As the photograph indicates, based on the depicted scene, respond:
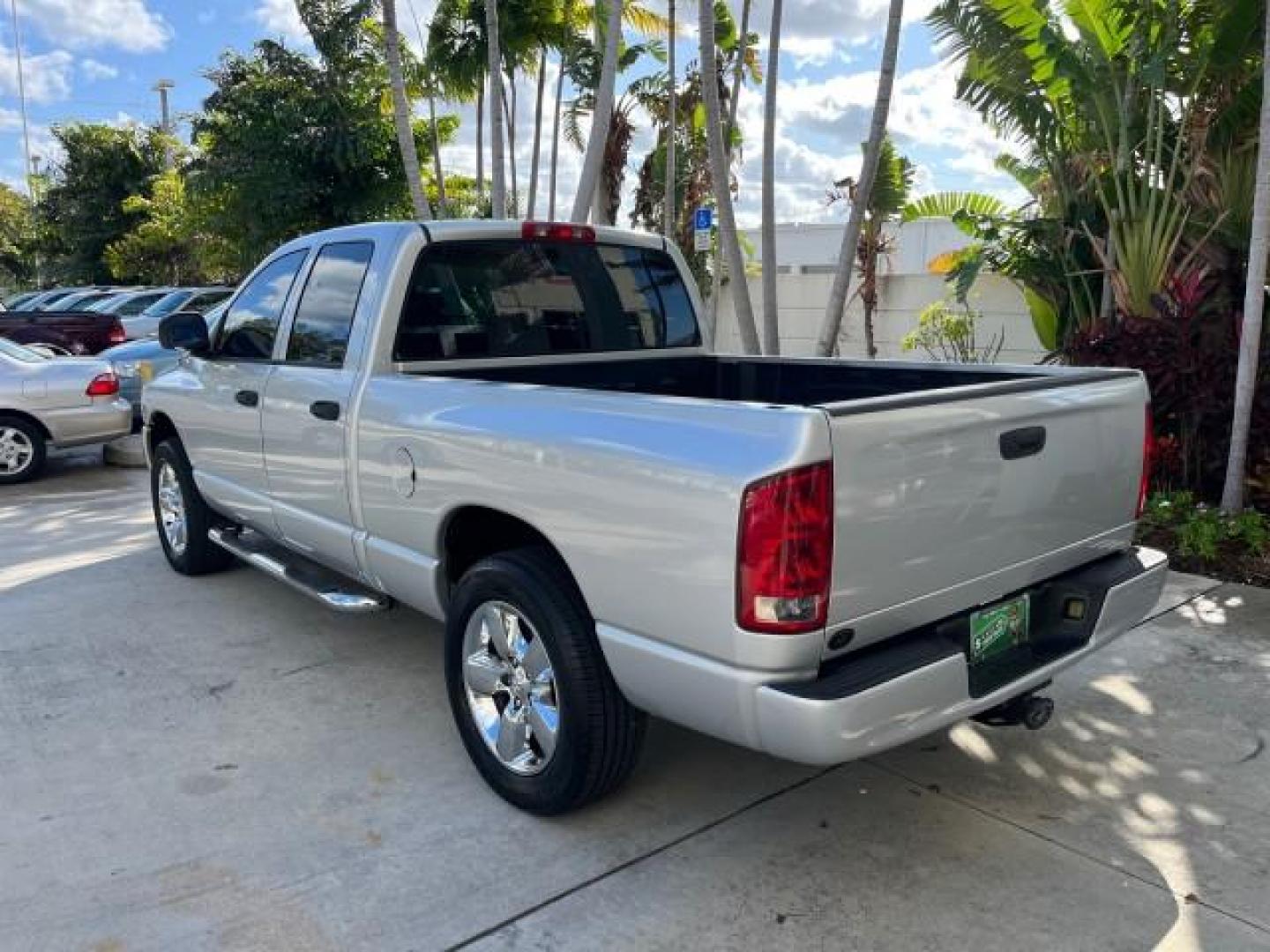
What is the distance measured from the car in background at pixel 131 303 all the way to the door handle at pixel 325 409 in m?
15.4

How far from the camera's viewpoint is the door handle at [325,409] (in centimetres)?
393

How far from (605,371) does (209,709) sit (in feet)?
7.20

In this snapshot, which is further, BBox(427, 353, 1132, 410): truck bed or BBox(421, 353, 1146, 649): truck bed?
BBox(427, 353, 1132, 410): truck bed

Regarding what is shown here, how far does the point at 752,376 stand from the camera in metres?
4.77

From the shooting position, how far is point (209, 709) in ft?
13.4

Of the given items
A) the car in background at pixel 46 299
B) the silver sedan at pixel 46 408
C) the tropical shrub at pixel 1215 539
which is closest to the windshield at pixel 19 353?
the silver sedan at pixel 46 408

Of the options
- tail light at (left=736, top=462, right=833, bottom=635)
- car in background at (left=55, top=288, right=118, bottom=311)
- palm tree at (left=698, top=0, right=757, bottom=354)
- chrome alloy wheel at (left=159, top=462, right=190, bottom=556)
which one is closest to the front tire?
tail light at (left=736, top=462, right=833, bottom=635)

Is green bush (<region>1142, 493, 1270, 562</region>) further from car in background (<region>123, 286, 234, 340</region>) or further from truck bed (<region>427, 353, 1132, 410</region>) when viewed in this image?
car in background (<region>123, 286, 234, 340</region>)

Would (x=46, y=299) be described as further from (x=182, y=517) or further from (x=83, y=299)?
(x=182, y=517)

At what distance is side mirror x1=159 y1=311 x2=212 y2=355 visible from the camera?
5022 mm

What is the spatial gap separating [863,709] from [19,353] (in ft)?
31.7

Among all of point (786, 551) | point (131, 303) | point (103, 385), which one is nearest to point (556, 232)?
point (786, 551)

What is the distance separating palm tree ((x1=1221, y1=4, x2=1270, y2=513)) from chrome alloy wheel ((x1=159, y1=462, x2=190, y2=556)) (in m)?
6.23

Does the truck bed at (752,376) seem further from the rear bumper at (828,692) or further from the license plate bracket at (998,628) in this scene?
the rear bumper at (828,692)
